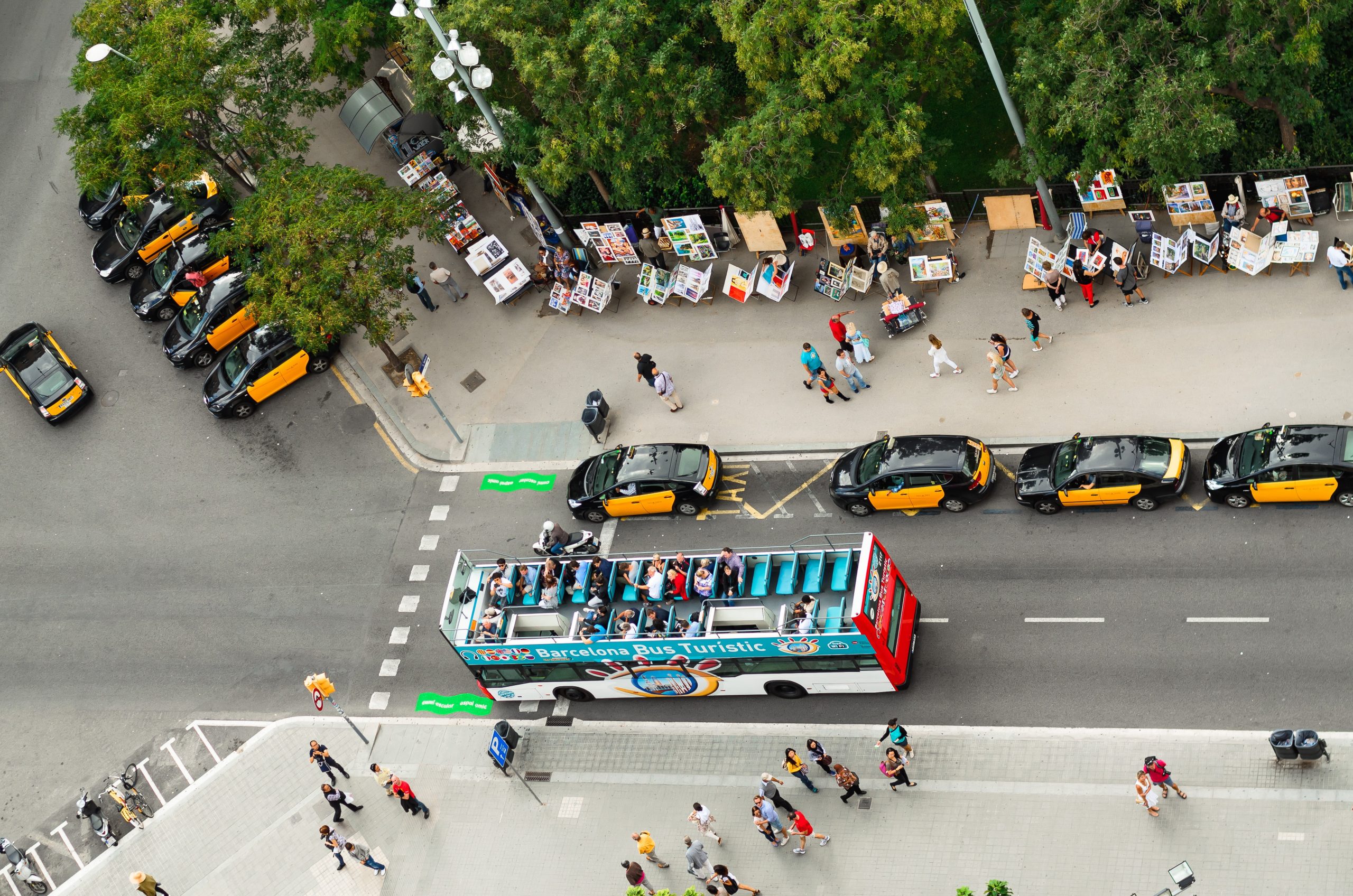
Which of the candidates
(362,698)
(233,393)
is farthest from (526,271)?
(362,698)

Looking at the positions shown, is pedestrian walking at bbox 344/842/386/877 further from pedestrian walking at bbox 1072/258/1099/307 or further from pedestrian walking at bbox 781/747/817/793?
pedestrian walking at bbox 1072/258/1099/307

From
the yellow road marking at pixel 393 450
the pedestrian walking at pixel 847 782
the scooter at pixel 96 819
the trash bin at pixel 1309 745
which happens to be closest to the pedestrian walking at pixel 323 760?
the scooter at pixel 96 819

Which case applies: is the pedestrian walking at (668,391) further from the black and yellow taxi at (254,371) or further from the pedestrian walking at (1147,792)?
the pedestrian walking at (1147,792)

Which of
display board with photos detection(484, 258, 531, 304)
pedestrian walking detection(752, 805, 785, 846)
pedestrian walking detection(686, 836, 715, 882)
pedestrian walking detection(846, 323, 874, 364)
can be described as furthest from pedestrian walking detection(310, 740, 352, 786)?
pedestrian walking detection(846, 323, 874, 364)

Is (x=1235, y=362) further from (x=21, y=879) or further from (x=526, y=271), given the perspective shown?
(x=21, y=879)

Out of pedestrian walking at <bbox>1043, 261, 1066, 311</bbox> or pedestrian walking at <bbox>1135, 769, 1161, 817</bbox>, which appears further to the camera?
pedestrian walking at <bbox>1043, 261, 1066, 311</bbox>
